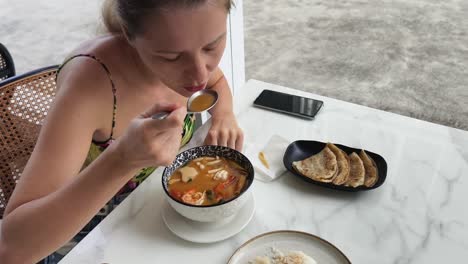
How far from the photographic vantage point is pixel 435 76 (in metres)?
2.90

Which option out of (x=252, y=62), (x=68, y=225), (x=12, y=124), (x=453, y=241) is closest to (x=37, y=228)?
(x=68, y=225)

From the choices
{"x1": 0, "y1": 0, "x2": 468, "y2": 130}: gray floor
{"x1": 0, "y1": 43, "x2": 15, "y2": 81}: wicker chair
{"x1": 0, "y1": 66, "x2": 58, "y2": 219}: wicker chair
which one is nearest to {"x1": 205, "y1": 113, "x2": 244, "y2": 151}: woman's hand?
{"x1": 0, "y1": 66, "x2": 58, "y2": 219}: wicker chair

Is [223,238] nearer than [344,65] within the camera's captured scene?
Yes

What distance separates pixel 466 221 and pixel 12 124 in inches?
40.6

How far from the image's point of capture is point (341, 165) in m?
0.96

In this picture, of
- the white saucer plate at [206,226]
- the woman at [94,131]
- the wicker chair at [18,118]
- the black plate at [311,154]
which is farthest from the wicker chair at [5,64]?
the black plate at [311,154]

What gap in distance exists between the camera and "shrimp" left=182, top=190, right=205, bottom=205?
84cm

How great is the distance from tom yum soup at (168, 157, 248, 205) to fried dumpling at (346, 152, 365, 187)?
0.73 feet

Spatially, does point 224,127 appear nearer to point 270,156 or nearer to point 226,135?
point 226,135

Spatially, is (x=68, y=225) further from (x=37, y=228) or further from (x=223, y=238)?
(x=223, y=238)

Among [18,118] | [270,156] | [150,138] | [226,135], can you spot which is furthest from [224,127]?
[18,118]

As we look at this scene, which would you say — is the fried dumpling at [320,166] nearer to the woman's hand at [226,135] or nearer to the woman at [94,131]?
the woman's hand at [226,135]

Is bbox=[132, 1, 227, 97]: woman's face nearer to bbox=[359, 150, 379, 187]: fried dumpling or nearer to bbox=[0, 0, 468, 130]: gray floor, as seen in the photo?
bbox=[359, 150, 379, 187]: fried dumpling

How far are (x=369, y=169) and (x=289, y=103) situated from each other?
12.3 inches
